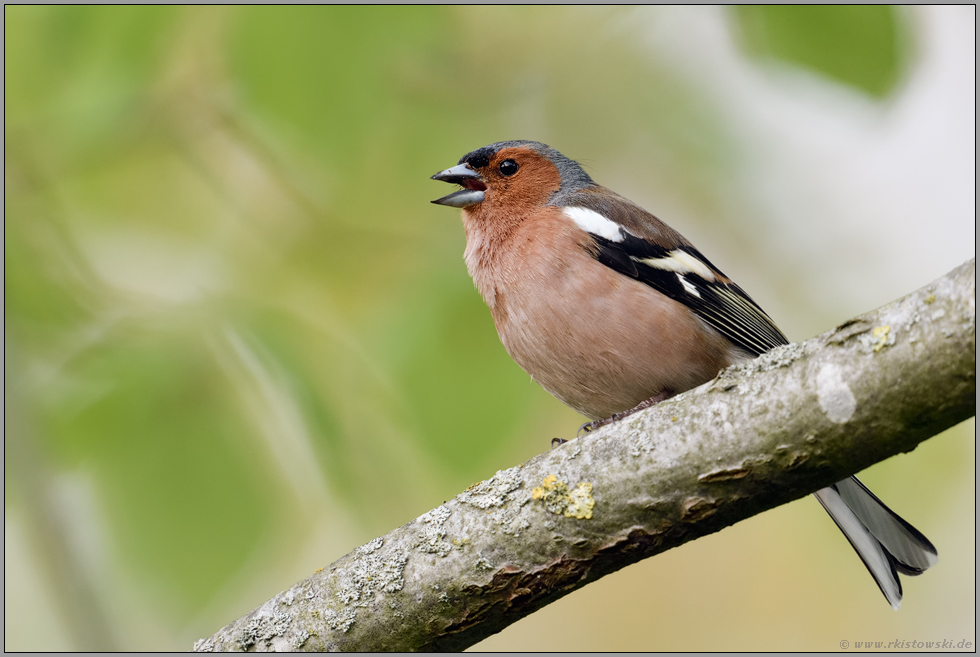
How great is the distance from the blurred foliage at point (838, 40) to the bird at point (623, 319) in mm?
1277

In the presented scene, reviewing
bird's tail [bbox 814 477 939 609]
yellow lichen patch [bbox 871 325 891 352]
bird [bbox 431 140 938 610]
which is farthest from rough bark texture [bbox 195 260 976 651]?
bird's tail [bbox 814 477 939 609]

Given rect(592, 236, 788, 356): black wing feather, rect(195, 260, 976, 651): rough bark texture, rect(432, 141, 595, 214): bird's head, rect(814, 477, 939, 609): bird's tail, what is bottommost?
rect(814, 477, 939, 609): bird's tail

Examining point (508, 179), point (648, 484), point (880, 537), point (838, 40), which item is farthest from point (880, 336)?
point (508, 179)

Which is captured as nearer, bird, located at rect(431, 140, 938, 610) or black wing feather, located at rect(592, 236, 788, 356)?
bird, located at rect(431, 140, 938, 610)

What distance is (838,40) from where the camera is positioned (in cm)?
279

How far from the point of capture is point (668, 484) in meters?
2.32

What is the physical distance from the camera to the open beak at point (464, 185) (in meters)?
4.48

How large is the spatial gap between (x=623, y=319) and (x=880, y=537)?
1.48 m

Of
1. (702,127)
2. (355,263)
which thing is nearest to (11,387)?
(355,263)

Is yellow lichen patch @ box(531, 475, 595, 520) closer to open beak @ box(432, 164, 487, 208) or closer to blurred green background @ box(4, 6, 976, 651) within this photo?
blurred green background @ box(4, 6, 976, 651)

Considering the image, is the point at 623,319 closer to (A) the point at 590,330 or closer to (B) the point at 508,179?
(A) the point at 590,330

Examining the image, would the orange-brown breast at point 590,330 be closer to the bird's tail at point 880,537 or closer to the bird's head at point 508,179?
the bird's head at point 508,179

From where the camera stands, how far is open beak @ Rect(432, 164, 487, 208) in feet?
14.7

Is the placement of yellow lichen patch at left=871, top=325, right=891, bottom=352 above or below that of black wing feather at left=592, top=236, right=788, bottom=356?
below
